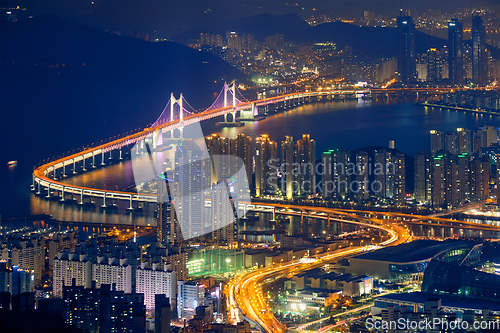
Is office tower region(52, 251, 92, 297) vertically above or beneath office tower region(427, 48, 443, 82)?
beneath

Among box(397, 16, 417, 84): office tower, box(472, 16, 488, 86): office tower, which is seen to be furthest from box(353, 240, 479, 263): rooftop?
box(397, 16, 417, 84): office tower

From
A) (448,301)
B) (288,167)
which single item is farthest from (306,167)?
(448,301)

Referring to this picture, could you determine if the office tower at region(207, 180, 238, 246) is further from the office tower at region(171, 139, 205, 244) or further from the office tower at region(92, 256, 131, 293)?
the office tower at region(92, 256, 131, 293)

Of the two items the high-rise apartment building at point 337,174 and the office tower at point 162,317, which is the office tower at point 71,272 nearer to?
the office tower at point 162,317

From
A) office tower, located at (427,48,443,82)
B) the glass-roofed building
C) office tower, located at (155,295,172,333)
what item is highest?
office tower, located at (427,48,443,82)

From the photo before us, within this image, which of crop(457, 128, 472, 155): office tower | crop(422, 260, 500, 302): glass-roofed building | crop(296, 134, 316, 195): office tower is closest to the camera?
crop(422, 260, 500, 302): glass-roofed building

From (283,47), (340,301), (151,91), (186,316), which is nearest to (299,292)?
(340,301)

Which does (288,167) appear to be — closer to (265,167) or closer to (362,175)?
(265,167)

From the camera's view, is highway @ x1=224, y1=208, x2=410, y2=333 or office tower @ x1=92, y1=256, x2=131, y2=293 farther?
office tower @ x1=92, y1=256, x2=131, y2=293
